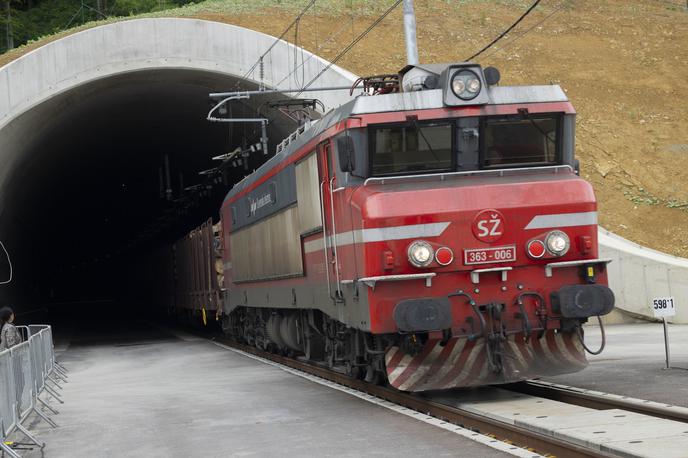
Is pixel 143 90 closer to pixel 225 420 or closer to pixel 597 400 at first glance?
pixel 225 420

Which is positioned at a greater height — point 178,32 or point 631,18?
point 631,18

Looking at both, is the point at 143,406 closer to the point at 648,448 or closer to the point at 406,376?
the point at 406,376

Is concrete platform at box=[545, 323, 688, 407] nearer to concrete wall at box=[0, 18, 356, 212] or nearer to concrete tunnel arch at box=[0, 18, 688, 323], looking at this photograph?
concrete tunnel arch at box=[0, 18, 688, 323]

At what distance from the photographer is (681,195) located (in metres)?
30.3

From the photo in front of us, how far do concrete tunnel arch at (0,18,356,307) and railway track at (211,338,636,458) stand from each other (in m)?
14.7

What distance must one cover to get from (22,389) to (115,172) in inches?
1607

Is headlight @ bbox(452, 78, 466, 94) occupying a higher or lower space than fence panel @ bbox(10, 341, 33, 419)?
higher

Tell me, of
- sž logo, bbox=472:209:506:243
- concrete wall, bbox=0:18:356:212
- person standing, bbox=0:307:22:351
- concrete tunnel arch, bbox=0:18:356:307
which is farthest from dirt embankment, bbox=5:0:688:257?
person standing, bbox=0:307:22:351

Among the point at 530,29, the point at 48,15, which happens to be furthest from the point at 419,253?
the point at 48,15

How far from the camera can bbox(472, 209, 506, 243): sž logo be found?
1144cm

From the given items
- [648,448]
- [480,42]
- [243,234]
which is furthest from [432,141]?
[480,42]

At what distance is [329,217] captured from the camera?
13.0m

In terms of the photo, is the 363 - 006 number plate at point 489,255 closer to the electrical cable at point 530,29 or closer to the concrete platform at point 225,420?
the concrete platform at point 225,420

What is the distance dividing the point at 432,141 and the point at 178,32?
18152mm
